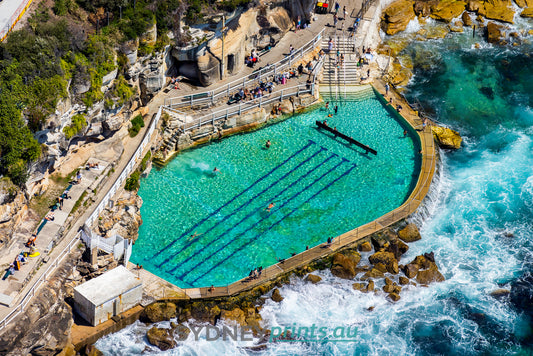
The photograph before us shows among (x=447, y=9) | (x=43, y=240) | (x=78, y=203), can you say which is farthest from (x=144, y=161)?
(x=447, y=9)

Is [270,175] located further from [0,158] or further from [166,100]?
[0,158]

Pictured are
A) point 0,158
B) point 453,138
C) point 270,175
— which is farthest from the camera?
point 453,138

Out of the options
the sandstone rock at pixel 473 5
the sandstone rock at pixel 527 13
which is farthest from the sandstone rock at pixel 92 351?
the sandstone rock at pixel 527 13

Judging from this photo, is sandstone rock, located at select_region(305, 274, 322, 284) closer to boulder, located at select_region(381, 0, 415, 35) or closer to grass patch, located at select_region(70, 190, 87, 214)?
grass patch, located at select_region(70, 190, 87, 214)

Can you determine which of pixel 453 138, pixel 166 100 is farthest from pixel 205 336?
pixel 453 138

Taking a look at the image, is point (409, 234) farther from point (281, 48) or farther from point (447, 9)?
point (447, 9)

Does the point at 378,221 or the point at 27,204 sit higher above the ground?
the point at 27,204

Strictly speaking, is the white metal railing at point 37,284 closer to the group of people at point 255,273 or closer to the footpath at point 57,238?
the footpath at point 57,238
